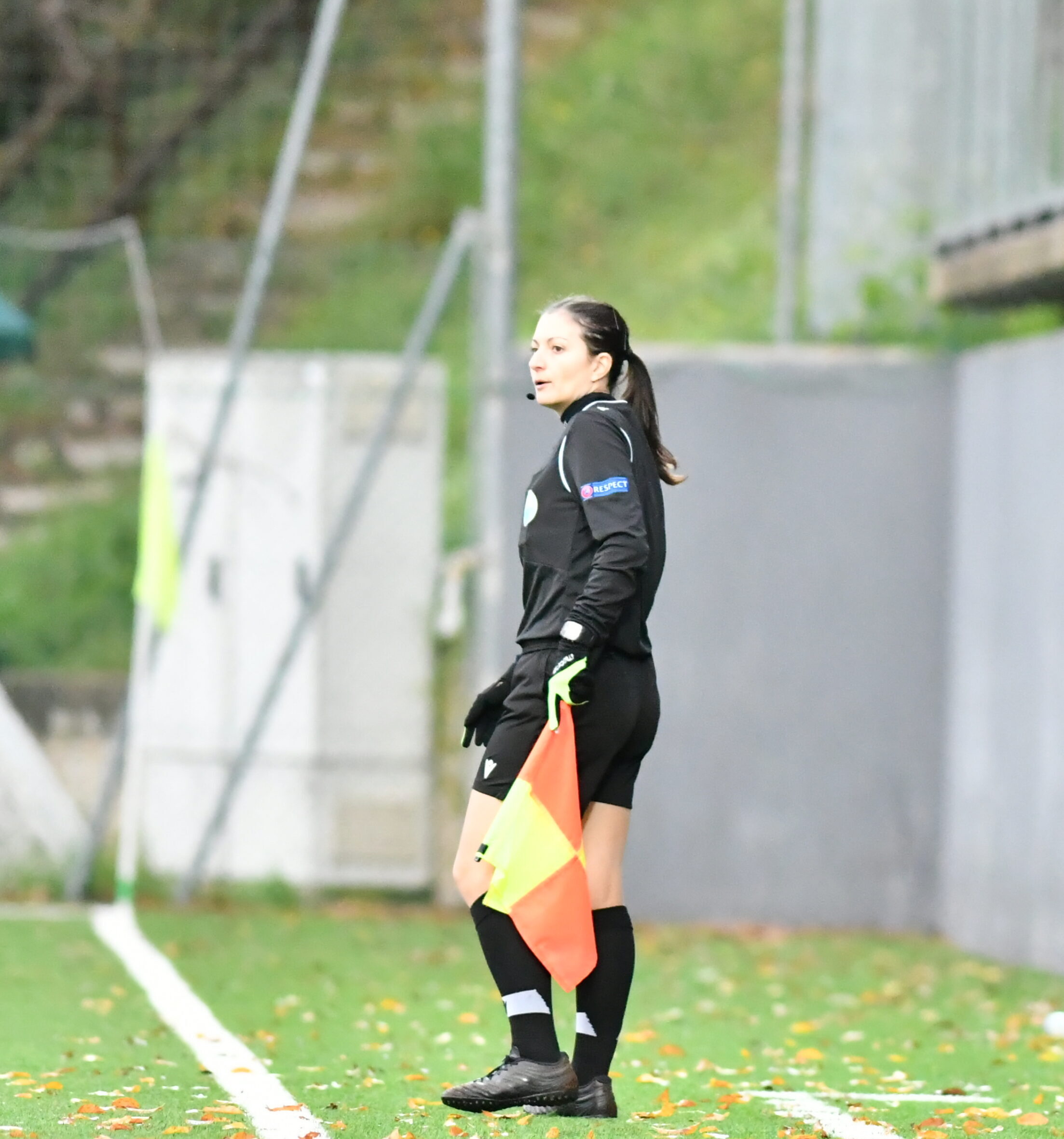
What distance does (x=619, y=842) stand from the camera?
558 centimetres

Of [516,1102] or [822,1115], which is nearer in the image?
[516,1102]

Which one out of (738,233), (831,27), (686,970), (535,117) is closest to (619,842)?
(686,970)

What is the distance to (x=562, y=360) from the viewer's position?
18.4 ft

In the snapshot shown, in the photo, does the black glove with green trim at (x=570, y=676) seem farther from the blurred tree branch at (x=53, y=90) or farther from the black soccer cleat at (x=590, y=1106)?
the blurred tree branch at (x=53, y=90)

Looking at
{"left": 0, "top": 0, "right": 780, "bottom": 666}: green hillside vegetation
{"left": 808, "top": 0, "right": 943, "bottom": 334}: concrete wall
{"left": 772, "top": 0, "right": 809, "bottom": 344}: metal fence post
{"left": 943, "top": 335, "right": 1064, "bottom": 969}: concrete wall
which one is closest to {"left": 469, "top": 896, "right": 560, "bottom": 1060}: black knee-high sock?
{"left": 943, "top": 335, "right": 1064, "bottom": 969}: concrete wall

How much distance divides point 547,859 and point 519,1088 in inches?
20.6

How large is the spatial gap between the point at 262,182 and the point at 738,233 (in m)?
3.57

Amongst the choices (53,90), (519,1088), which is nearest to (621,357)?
(519,1088)

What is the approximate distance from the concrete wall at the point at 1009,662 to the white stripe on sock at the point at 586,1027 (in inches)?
155

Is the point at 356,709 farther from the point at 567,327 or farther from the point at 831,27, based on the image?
the point at 567,327

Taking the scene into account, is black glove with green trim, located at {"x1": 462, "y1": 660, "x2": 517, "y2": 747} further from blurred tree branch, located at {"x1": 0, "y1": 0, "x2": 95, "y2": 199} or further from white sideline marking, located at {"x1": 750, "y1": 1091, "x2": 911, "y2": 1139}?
blurred tree branch, located at {"x1": 0, "y1": 0, "x2": 95, "y2": 199}

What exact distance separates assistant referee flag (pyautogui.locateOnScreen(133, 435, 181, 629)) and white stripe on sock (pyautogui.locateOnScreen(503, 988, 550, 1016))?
5.77 metres

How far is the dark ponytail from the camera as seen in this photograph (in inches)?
221

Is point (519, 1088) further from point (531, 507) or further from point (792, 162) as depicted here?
point (792, 162)
